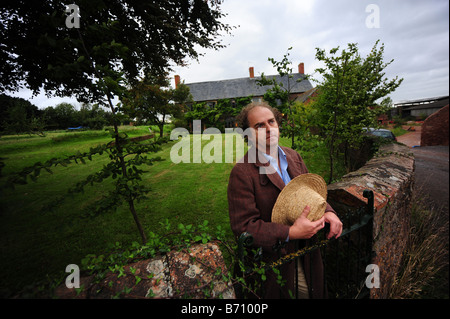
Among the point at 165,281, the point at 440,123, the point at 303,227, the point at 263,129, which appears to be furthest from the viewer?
the point at 440,123

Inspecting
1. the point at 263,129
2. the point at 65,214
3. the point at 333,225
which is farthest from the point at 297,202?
the point at 65,214

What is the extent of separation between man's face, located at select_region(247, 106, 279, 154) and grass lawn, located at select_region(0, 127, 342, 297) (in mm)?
1519

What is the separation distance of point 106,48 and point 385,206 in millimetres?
4017

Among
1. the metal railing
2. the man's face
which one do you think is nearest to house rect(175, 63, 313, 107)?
the man's face

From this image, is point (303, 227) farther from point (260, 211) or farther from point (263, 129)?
point (263, 129)

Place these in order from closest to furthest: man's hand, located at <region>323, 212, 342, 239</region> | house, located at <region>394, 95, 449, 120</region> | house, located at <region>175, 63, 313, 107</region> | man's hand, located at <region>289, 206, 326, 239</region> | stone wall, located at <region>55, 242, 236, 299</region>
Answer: stone wall, located at <region>55, 242, 236, 299</region> < man's hand, located at <region>289, 206, 326, 239</region> < man's hand, located at <region>323, 212, 342, 239</region> < house, located at <region>394, 95, 449, 120</region> < house, located at <region>175, 63, 313, 107</region>

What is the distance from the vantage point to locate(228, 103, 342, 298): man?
1.45 meters

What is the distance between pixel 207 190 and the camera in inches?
250

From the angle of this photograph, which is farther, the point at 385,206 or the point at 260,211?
the point at 385,206

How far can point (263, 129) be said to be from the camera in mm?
1965

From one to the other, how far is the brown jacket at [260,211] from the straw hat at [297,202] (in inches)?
4.9

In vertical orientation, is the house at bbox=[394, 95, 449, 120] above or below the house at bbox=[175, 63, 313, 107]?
below

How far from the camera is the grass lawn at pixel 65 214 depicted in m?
2.65

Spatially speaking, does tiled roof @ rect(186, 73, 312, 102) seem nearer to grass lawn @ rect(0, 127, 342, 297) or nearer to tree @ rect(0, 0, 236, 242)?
grass lawn @ rect(0, 127, 342, 297)
